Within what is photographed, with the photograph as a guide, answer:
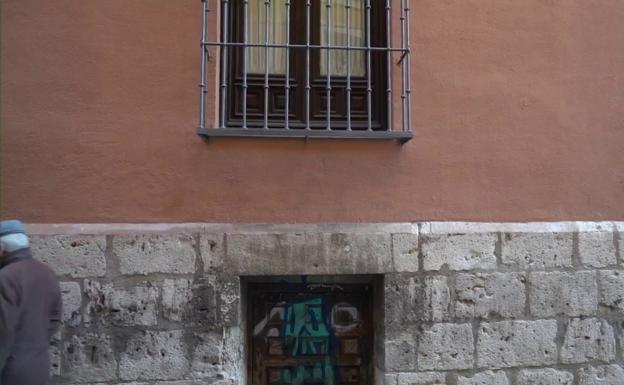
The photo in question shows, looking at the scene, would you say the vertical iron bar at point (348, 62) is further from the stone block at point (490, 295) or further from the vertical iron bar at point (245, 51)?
the stone block at point (490, 295)

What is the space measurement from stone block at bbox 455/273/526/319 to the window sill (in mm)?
1010

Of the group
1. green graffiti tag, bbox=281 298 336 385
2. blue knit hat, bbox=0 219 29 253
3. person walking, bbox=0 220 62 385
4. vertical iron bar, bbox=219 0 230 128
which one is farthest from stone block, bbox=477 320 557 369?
blue knit hat, bbox=0 219 29 253

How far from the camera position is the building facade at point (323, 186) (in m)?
3.51

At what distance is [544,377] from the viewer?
12.2 ft

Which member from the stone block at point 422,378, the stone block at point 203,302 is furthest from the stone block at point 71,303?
the stone block at point 422,378

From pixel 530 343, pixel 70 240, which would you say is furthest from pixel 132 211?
pixel 530 343

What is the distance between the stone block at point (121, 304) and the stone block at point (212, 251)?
0.34m

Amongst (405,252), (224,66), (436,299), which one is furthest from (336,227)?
(224,66)

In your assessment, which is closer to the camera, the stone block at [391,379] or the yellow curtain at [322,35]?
the stone block at [391,379]

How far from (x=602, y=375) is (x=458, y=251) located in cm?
128

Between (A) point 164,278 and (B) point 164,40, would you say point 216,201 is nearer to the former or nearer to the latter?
(A) point 164,278

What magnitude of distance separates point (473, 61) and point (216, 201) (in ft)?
6.34

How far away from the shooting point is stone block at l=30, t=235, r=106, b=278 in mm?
3461

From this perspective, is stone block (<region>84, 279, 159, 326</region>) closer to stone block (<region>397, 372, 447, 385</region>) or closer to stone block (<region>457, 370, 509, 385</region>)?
stone block (<region>397, 372, 447, 385</region>)
